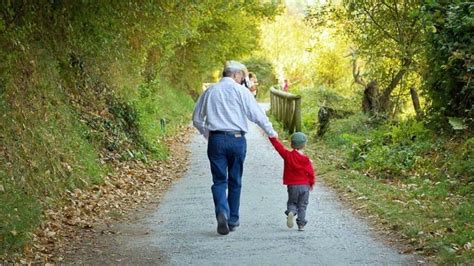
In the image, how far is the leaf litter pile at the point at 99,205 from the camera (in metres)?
7.46

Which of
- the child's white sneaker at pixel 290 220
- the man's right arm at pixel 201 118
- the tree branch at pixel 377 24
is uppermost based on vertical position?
the tree branch at pixel 377 24

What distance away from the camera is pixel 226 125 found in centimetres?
782

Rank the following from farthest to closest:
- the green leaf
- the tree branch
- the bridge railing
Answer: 1. the bridge railing
2. the tree branch
3. the green leaf

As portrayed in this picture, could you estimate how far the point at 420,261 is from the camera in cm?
668

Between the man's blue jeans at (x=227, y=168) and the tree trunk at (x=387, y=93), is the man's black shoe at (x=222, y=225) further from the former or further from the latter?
the tree trunk at (x=387, y=93)

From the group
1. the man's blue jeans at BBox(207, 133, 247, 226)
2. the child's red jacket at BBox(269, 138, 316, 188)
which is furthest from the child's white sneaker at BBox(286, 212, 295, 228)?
the man's blue jeans at BBox(207, 133, 247, 226)

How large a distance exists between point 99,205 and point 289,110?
1265cm

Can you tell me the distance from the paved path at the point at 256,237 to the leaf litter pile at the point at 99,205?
0.46 m

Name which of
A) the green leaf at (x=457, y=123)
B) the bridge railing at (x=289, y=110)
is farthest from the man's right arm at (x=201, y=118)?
the bridge railing at (x=289, y=110)

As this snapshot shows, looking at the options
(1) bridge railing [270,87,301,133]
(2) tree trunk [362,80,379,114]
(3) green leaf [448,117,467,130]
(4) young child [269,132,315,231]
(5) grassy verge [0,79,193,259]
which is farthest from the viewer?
(1) bridge railing [270,87,301,133]

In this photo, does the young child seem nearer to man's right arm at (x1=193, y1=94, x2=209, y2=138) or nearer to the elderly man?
the elderly man

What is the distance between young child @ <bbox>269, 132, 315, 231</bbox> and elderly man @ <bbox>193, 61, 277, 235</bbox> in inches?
13.0

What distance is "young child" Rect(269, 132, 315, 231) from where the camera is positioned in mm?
7992

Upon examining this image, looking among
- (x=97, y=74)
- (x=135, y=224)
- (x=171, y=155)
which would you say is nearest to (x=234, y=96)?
(x=135, y=224)
